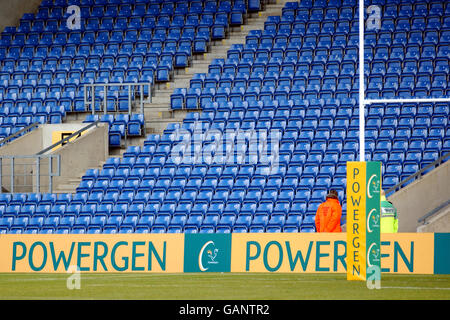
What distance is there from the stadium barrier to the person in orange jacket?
0.71 metres

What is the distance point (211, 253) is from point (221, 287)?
12.1 feet

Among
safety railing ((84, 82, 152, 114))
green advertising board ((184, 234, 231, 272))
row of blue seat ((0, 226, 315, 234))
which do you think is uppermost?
safety railing ((84, 82, 152, 114))

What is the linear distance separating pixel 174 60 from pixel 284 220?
28.7 ft

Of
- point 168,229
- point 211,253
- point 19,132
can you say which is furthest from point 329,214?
point 19,132

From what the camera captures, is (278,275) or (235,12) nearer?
(278,275)

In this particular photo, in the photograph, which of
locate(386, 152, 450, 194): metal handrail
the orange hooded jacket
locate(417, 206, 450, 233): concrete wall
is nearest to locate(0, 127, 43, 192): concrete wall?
locate(386, 152, 450, 194): metal handrail

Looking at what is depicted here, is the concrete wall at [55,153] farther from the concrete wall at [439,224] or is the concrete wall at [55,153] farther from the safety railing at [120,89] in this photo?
the concrete wall at [439,224]

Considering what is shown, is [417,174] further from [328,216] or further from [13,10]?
[13,10]

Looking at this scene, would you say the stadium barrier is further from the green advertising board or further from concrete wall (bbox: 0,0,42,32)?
concrete wall (bbox: 0,0,42,32)

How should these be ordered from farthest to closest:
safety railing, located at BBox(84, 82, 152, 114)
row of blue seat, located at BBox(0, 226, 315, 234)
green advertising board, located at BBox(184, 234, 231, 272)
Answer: safety railing, located at BBox(84, 82, 152, 114) < row of blue seat, located at BBox(0, 226, 315, 234) < green advertising board, located at BBox(184, 234, 231, 272)

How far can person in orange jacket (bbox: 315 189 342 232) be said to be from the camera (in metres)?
15.8
